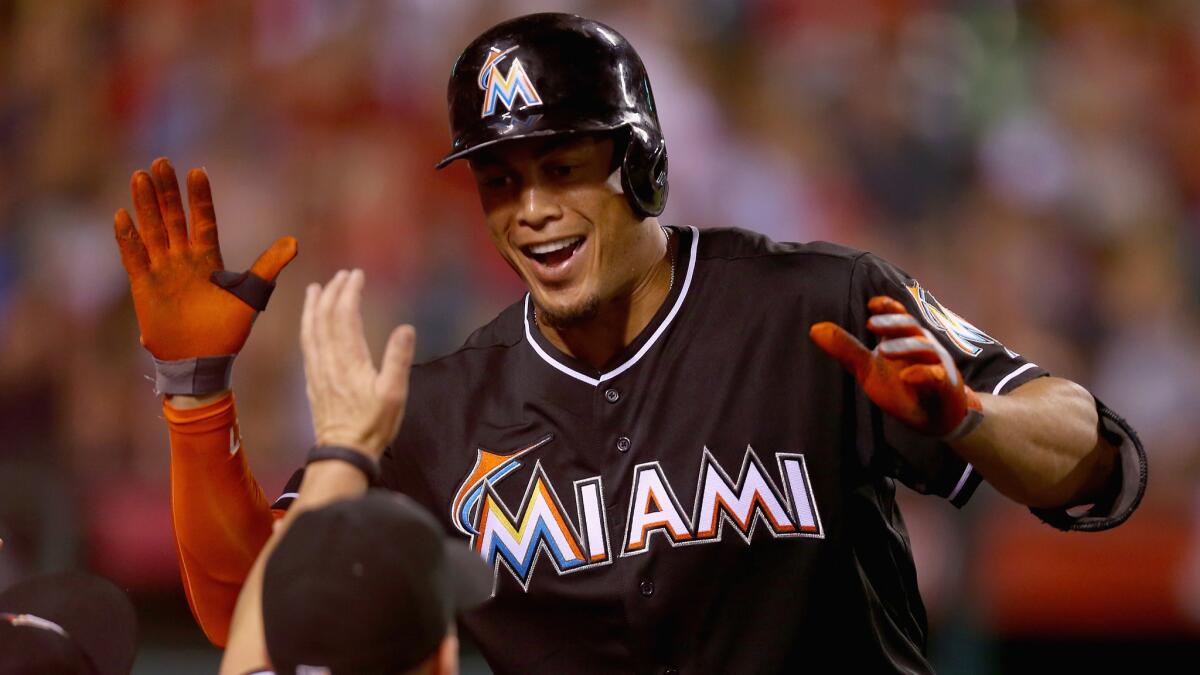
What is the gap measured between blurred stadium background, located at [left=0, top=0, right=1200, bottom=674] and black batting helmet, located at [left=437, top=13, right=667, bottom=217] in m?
3.35

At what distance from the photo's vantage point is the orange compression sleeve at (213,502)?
2.95m

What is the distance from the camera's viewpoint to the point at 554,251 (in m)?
2.97

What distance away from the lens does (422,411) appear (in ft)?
10.3

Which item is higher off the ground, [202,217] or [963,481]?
[202,217]

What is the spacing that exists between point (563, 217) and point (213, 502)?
37.5 inches

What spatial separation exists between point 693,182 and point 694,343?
3540mm

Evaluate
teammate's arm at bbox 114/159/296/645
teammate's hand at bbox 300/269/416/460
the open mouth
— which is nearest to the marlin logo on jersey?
the open mouth

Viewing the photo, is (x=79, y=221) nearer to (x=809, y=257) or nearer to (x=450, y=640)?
(x=809, y=257)

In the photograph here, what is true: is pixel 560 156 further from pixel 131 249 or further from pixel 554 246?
pixel 131 249

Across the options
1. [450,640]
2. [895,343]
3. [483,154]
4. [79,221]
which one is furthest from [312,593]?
[79,221]

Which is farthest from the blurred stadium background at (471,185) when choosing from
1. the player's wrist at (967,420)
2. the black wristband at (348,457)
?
the black wristband at (348,457)

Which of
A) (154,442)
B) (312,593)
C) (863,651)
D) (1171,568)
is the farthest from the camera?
(154,442)

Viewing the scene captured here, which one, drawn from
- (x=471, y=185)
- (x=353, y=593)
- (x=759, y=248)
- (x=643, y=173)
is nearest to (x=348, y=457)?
(x=353, y=593)

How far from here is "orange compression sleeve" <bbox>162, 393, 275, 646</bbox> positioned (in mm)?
2949
